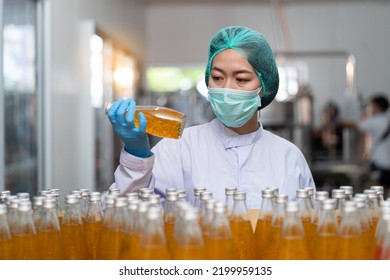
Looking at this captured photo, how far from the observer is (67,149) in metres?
3.80

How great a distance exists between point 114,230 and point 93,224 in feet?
0.45

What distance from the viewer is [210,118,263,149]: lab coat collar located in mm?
1688

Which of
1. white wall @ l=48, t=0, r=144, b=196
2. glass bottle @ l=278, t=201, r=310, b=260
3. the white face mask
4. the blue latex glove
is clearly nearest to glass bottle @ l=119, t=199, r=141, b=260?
glass bottle @ l=278, t=201, r=310, b=260

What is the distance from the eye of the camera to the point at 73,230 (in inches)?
42.8

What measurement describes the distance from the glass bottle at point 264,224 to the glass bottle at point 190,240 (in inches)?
8.9

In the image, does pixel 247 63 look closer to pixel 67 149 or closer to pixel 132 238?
pixel 132 238

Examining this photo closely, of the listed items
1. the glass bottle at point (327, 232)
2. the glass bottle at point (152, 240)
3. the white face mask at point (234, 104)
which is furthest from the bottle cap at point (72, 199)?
the white face mask at point (234, 104)

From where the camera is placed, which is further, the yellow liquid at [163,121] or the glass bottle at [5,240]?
the yellow liquid at [163,121]

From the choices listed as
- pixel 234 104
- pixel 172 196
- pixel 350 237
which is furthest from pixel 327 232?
pixel 234 104

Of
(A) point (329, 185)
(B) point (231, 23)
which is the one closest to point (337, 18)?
(B) point (231, 23)

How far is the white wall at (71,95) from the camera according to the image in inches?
142

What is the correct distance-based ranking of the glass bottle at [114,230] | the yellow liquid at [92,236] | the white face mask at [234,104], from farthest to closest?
the white face mask at [234,104] → the yellow liquid at [92,236] → the glass bottle at [114,230]

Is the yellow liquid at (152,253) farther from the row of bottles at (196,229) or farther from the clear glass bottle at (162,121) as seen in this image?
the clear glass bottle at (162,121)

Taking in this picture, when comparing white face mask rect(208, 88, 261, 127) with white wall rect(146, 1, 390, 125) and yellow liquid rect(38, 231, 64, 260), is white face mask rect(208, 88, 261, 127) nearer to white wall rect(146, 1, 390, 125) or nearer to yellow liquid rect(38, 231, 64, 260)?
yellow liquid rect(38, 231, 64, 260)
